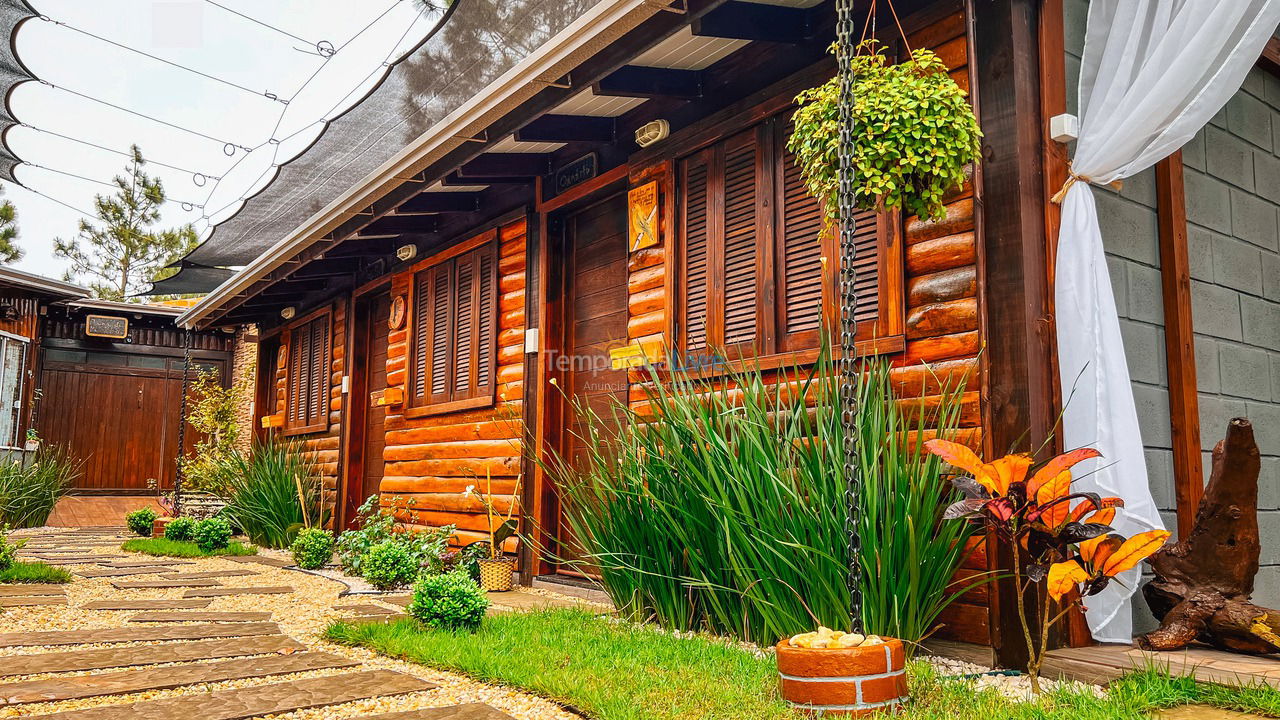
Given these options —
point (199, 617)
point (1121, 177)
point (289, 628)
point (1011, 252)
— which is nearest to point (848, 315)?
point (1011, 252)

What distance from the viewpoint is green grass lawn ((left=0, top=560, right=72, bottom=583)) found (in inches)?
220

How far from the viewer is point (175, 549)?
802 cm

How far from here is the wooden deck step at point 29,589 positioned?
5062 mm

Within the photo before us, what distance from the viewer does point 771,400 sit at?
4.18 m

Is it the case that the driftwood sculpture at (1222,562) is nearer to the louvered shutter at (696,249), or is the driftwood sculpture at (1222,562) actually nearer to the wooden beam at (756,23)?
the louvered shutter at (696,249)

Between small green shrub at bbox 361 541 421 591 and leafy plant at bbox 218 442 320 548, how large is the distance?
3640mm

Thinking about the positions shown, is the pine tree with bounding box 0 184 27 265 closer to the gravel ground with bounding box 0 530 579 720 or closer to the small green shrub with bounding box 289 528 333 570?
the gravel ground with bounding box 0 530 579 720

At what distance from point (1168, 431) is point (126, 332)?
14849 mm

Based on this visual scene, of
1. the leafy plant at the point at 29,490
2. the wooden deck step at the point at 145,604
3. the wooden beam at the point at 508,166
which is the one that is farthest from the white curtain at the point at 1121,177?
the leafy plant at the point at 29,490

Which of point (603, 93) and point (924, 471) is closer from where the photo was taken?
point (924, 471)

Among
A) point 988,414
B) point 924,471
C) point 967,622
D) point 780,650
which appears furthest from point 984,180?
point 780,650

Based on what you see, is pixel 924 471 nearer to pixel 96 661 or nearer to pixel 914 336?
pixel 914 336

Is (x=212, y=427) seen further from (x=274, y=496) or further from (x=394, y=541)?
(x=394, y=541)

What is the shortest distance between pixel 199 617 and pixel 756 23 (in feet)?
12.7
